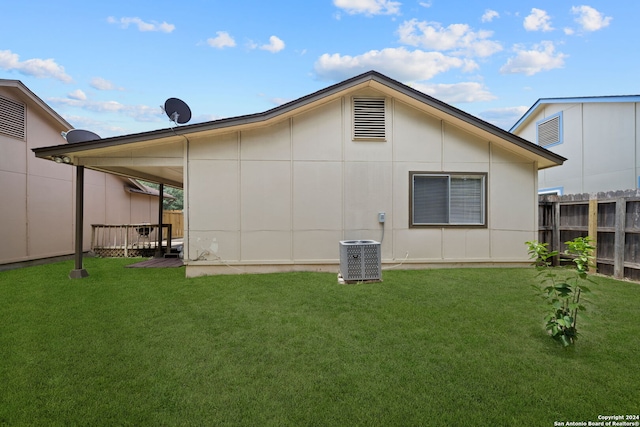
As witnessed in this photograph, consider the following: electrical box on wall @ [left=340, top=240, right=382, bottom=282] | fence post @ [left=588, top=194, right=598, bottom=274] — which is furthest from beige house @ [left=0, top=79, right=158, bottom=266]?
fence post @ [left=588, top=194, right=598, bottom=274]

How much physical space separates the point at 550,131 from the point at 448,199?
827 centimetres

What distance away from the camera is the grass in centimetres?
223

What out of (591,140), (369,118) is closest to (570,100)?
(591,140)

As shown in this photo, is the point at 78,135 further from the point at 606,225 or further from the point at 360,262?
the point at 606,225

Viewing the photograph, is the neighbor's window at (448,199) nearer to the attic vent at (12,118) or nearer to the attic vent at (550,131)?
the attic vent at (550,131)

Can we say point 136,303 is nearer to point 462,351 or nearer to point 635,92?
point 462,351

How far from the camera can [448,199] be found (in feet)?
23.7

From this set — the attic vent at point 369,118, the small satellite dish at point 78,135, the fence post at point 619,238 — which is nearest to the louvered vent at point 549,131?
the fence post at point 619,238

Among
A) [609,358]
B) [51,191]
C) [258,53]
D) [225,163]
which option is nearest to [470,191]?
[609,358]

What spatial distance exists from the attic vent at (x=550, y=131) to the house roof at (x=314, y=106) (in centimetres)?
588

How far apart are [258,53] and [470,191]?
30.0ft

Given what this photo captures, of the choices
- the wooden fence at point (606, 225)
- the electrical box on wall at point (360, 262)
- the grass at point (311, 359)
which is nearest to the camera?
the grass at point (311, 359)

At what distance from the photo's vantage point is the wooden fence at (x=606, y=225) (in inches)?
241

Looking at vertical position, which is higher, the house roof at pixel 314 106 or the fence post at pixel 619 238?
the house roof at pixel 314 106
